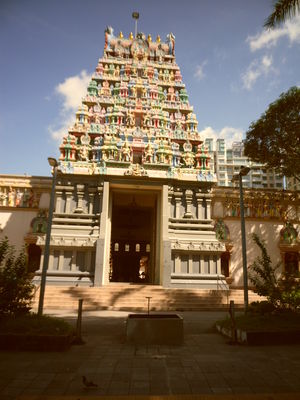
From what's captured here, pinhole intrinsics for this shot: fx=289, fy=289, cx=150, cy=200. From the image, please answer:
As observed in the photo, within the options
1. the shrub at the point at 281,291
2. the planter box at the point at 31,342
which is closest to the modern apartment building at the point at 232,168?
the shrub at the point at 281,291

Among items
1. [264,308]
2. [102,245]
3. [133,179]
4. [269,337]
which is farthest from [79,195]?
[269,337]

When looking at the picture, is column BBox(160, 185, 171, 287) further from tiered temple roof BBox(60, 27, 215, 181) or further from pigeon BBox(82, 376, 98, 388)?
pigeon BBox(82, 376, 98, 388)

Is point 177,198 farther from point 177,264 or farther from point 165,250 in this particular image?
point 177,264

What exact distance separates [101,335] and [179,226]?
40.4 ft

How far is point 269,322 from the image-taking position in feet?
29.5

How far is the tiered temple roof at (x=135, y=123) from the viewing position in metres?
21.2

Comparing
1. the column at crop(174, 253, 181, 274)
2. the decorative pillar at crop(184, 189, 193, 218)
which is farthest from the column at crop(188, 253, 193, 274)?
the decorative pillar at crop(184, 189, 193, 218)

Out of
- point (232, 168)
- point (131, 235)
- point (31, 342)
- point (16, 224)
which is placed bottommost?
point (31, 342)

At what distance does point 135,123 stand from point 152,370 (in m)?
20.2

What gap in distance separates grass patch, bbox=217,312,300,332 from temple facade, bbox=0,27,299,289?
375 inches

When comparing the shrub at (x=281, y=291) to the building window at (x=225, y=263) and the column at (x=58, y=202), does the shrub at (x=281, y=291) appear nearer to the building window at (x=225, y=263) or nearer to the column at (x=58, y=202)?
the building window at (x=225, y=263)

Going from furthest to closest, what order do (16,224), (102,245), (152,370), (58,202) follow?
1. (16,224)
2. (58,202)
3. (102,245)
4. (152,370)

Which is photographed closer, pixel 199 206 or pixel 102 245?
pixel 102 245

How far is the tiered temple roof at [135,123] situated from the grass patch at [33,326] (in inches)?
522
